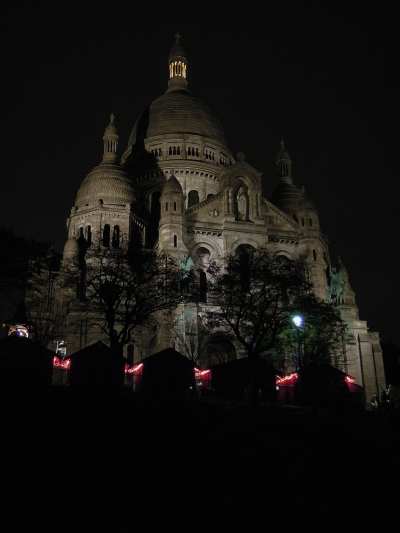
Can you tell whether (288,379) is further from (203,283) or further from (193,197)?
(193,197)

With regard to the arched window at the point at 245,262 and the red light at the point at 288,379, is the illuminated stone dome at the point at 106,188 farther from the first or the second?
the red light at the point at 288,379

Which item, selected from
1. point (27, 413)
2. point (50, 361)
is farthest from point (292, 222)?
point (27, 413)

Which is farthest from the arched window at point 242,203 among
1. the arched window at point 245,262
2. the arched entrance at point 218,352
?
the arched entrance at point 218,352

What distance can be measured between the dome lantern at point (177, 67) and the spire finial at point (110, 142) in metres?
25.7

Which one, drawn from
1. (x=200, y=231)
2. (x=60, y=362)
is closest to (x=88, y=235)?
(x=200, y=231)

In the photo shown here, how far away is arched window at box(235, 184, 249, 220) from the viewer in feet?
208

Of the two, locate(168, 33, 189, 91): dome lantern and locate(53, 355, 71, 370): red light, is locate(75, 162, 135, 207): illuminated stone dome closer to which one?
locate(53, 355, 71, 370): red light

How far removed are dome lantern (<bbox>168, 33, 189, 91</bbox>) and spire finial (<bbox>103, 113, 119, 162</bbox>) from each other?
25688mm

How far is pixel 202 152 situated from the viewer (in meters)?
88.5

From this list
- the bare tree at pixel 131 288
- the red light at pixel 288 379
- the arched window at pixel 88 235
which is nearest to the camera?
the bare tree at pixel 131 288

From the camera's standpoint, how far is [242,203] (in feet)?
212

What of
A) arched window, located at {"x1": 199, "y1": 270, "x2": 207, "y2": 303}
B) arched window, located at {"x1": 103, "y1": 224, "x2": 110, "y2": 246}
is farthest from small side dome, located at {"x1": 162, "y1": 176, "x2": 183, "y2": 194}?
arched window, located at {"x1": 199, "y1": 270, "x2": 207, "y2": 303}

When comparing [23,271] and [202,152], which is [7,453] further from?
[202,152]

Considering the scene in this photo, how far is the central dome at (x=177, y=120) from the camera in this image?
90000 millimetres
